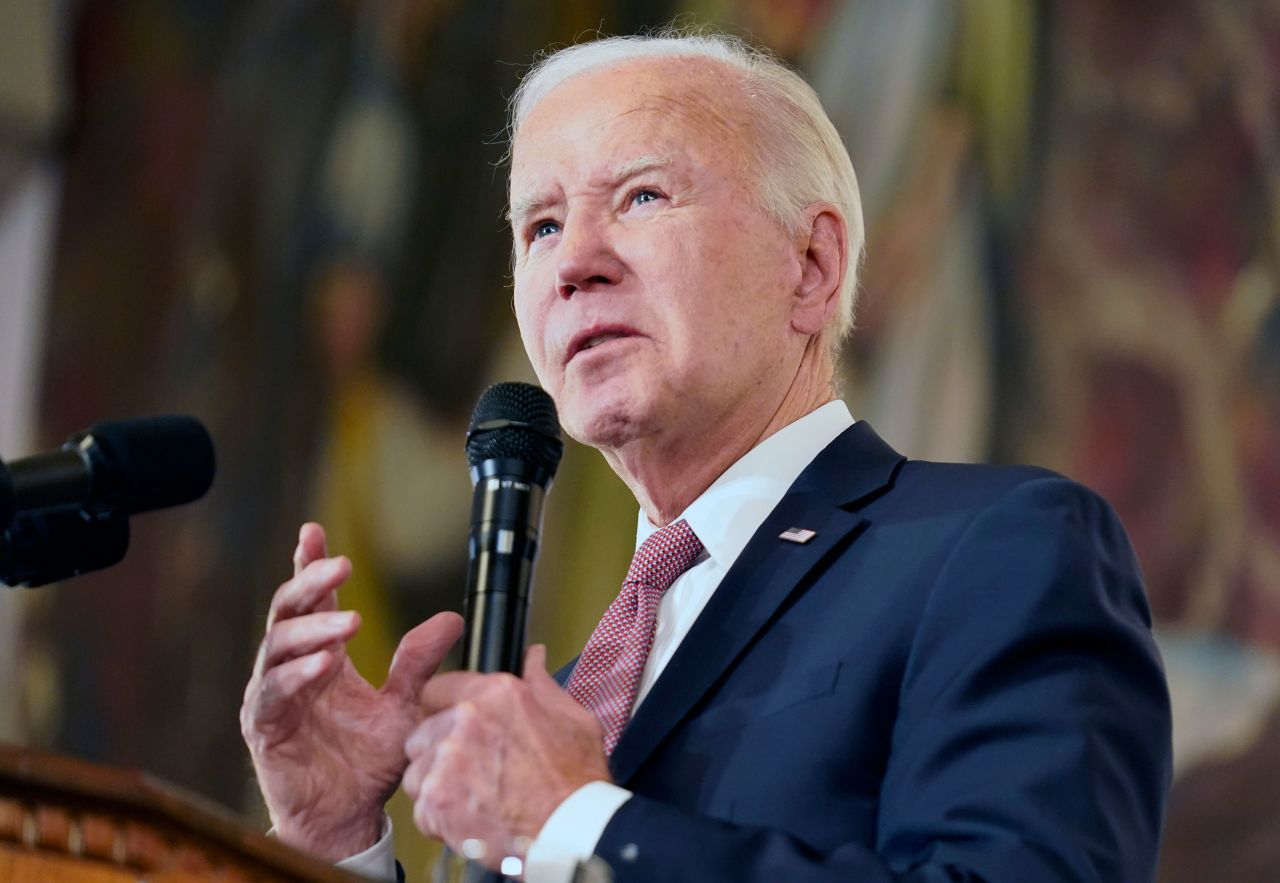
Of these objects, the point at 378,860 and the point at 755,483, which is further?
the point at 755,483

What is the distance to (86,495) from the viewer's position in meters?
1.73

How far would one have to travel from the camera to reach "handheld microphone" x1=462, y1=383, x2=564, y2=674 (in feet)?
6.36

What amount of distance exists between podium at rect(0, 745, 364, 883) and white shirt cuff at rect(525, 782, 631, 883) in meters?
0.48

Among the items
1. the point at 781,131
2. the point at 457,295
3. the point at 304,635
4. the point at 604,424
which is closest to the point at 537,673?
the point at 304,635

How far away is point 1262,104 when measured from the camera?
5480 millimetres

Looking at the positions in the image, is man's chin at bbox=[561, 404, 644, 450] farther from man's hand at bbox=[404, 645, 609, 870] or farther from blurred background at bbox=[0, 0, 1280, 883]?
blurred background at bbox=[0, 0, 1280, 883]

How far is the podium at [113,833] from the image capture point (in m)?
1.35

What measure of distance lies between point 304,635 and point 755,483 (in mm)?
811

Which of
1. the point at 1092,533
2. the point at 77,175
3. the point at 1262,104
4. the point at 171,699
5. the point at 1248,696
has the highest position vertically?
the point at 77,175

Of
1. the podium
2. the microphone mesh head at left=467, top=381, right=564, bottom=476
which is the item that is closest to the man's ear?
the microphone mesh head at left=467, top=381, right=564, bottom=476

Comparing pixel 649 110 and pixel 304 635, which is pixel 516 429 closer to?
pixel 304 635

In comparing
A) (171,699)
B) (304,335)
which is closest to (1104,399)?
(304,335)

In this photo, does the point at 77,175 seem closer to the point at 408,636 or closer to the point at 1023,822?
the point at 408,636

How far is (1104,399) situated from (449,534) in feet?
7.52
